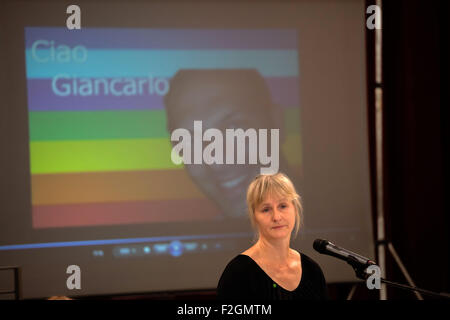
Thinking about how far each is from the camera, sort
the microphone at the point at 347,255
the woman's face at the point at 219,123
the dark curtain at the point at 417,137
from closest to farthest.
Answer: the microphone at the point at 347,255 → the woman's face at the point at 219,123 → the dark curtain at the point at 417,137

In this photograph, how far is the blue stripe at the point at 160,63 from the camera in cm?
309

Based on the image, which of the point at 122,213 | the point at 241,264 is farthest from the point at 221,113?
the point at 241,264

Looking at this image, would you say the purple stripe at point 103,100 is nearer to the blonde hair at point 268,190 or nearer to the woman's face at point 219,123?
the woman's face at point 219,123

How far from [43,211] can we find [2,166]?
0.38 meters

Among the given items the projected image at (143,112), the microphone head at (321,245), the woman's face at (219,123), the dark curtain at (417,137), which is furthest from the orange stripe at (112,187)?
the microphone head at (321,245)

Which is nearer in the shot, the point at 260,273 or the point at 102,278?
the point at 260,273

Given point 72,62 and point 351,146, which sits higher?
point 72,62

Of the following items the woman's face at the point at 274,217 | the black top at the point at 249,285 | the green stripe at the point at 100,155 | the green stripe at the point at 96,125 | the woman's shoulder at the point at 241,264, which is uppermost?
the green stripe at the point at 96,125

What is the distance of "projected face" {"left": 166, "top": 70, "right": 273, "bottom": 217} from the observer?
3193mm

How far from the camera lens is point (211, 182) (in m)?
3.21

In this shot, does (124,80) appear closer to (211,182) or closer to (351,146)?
(211,182)

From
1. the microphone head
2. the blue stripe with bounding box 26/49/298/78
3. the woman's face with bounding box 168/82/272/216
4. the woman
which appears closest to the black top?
the woman

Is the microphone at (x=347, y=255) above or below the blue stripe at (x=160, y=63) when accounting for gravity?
below
